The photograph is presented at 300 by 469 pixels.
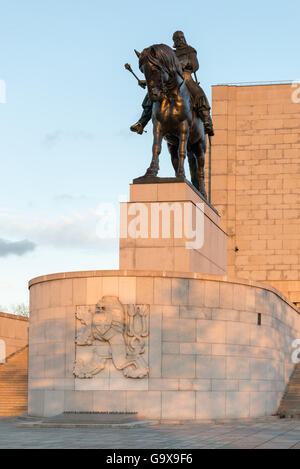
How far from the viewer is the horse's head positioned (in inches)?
818

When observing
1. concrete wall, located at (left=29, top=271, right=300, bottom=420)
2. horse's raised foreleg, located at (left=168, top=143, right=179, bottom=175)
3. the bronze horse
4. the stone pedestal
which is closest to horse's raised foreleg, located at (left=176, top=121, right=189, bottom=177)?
the bronze horse

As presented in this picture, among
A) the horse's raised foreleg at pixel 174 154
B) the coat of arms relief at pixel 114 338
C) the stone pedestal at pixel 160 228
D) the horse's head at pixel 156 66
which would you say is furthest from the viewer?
the horse's raised foreleg at pixel 174 154

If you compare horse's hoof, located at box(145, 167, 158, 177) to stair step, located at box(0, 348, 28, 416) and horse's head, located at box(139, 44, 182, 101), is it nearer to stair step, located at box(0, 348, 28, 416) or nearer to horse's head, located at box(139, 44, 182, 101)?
horse's head, located at box(139, 44, 182, 101)

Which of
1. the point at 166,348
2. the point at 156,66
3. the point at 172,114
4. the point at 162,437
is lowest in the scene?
the point at 162,437

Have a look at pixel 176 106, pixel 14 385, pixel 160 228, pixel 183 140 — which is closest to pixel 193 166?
pixel 183 140

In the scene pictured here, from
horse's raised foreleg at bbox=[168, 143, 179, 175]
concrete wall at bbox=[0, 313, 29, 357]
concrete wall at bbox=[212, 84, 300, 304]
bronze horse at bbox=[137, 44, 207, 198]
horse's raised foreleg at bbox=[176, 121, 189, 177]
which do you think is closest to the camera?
bronze horse at bbox=[137, 44, 207, 198]

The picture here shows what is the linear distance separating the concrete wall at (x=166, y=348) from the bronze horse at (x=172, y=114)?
4.63 meters

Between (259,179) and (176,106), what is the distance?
69.0 ft

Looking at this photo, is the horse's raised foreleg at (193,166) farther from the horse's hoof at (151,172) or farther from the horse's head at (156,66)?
the horse's head at (156,66)

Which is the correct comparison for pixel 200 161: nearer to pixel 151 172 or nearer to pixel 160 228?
pixel 151 172

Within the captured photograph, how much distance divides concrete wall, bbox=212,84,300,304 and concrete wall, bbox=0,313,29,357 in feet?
41.9

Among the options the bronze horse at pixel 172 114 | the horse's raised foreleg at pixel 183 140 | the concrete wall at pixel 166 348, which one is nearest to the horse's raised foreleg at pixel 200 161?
the bronze horse at pixel 172 114

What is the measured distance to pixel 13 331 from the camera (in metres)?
34.1

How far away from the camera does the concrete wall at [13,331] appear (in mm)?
33344
